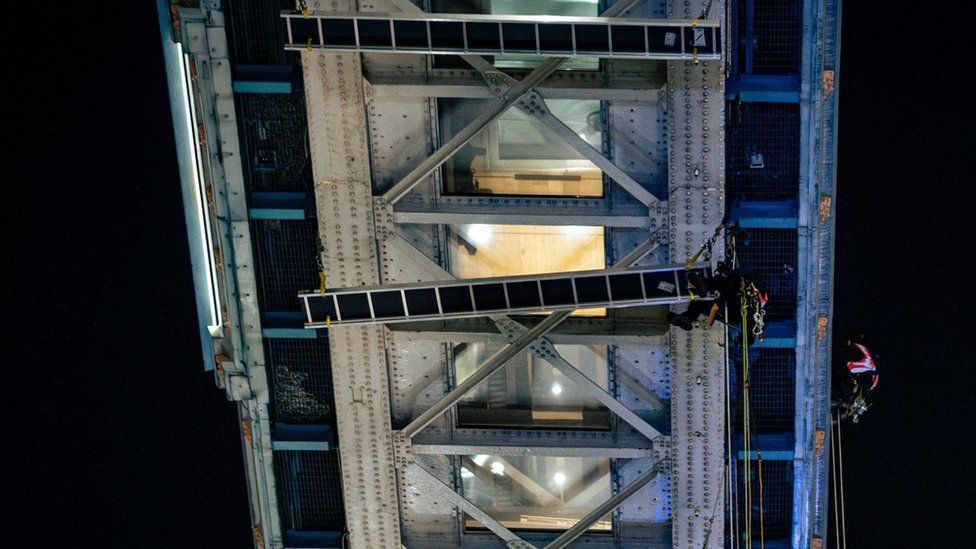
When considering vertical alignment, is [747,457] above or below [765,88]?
below

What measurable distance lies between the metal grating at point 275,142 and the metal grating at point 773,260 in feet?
18.0

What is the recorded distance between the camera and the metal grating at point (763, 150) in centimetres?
1060

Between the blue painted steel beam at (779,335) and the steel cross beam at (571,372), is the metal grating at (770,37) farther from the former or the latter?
the steel cross beam at (571,372)

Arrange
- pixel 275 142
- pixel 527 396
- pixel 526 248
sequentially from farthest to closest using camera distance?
1. pixel 527 396
2. pixel 526 248
3. pixel 275 142

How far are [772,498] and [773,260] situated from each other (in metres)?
3.35

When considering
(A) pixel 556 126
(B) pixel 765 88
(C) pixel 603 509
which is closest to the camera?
(A) pixel 556 126

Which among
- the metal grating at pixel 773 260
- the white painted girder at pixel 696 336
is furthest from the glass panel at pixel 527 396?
the metal grating at pixel 773 260

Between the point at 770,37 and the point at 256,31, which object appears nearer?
the point at 770,37

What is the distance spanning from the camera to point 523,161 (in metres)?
10.9

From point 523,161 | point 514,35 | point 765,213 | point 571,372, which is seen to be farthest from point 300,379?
point 765,213

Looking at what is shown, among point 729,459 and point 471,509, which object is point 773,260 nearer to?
point 729,459

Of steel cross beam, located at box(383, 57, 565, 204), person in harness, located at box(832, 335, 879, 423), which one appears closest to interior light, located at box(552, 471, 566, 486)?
person in harness, located at box(832, 335, 879, 423)

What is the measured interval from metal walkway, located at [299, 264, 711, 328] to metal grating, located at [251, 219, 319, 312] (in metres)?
1.10

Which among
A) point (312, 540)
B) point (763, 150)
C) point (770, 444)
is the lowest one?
point (312, 540)
